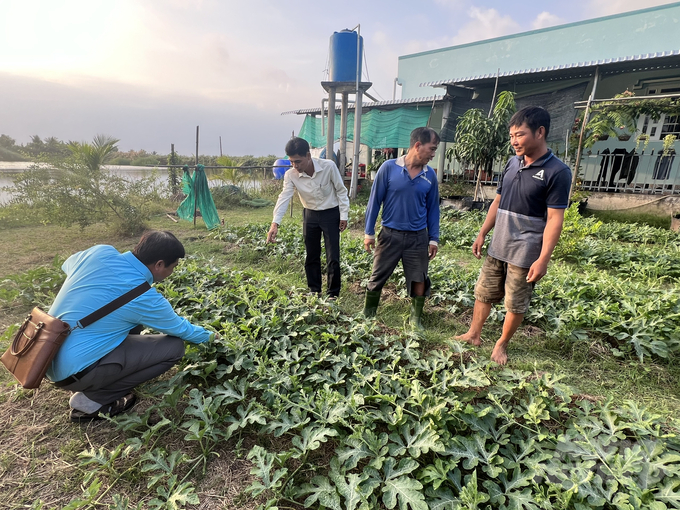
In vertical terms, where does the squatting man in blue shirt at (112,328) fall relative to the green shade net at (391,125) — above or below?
below

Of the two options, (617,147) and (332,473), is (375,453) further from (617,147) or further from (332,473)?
(617,147)

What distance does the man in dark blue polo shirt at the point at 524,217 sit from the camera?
8.25 feet

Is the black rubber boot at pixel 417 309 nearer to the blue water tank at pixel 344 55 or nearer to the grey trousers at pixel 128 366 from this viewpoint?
the grey trousers at pixel 128 366

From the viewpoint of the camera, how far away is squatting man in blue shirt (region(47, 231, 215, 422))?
220 cm

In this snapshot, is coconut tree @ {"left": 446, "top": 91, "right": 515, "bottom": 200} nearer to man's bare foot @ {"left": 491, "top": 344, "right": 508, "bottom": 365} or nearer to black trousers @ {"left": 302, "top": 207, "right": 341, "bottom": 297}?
black trousers @ {"left": 302, "top": 207, "right": 341, "bottom": 297}

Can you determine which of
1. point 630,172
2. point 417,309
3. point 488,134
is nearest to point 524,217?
point 417,309

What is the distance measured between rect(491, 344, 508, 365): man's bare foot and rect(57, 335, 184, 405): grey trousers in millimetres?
2559

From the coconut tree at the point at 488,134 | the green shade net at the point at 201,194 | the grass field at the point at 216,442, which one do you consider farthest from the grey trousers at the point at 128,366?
the coconut tree at the point at 488,134

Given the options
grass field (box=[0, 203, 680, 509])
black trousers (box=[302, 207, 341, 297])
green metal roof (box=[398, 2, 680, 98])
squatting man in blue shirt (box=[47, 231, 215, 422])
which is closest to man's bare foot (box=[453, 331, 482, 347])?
grass field (box=[0, 203, 680, 509])

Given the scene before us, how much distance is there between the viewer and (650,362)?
3045mm

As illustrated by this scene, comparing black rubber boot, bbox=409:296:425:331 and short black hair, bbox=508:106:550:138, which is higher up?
short black hair, bbox=508:106:550:138

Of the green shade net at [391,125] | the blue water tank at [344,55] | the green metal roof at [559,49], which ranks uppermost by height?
the green metal roof at [559,49]

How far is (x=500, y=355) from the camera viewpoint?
305cm

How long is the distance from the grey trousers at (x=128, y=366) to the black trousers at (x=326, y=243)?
191cm
